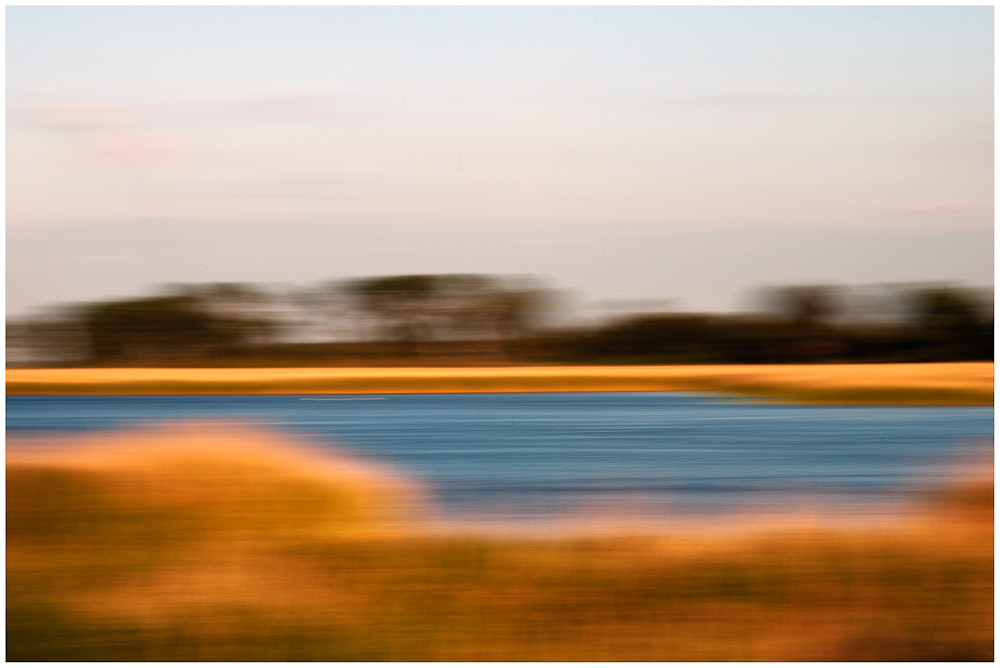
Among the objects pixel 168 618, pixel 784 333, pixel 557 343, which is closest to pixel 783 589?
pixel 168 618

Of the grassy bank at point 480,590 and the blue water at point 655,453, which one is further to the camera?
the blue water at point 655,453

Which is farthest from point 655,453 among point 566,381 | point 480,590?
point 566,381

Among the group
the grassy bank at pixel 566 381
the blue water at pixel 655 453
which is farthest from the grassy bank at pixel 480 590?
the grassy bank at pixel 566 381

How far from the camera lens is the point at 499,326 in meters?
31.1

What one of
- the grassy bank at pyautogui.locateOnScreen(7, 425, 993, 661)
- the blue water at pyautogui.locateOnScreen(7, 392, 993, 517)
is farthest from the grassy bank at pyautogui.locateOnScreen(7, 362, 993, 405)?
the grassy bank at pyautogui.locateOnScreen(7, 425, 993, 661)

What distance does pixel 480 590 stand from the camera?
6309 millimetres

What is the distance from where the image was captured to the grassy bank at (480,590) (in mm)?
5816

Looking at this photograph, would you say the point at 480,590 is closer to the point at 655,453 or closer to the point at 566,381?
the point at 655,453

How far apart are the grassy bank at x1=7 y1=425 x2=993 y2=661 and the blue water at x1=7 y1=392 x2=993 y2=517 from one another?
2.44 metres

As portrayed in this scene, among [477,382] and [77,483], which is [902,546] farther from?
[477,382]

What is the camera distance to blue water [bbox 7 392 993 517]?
1995cm

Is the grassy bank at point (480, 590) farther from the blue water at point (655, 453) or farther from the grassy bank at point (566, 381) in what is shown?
the grassy bank at point (566, 381)

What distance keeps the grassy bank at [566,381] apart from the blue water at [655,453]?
2797 mm

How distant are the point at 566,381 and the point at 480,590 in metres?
116
